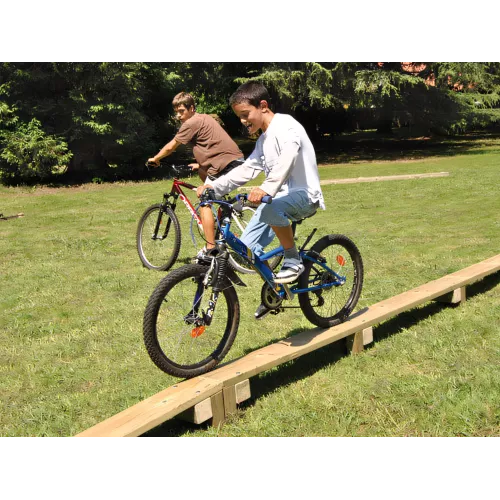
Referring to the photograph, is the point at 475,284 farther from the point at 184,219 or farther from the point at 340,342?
the point at 184,219

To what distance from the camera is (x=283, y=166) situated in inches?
169

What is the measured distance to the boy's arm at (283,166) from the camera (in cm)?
425

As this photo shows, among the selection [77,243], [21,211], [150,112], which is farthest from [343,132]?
[77,243]

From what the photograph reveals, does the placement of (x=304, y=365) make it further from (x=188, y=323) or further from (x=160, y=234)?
(x=160, y=234)

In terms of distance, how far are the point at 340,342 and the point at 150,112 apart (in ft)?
63.6

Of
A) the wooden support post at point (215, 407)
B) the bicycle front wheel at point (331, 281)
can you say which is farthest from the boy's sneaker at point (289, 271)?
the wooden support post at point (215, 407)

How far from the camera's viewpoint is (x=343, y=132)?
38.8 metres

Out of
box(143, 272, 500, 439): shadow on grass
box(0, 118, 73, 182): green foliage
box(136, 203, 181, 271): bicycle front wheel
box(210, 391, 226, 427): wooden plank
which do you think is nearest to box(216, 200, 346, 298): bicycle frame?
box(143, 272, 500, 439): shadow on grass

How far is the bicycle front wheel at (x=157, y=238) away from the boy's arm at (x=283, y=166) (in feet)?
12.0

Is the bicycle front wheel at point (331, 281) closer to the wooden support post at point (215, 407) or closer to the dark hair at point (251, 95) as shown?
the wooden support post at point (215, 407)

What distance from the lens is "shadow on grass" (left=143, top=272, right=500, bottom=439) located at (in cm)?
391

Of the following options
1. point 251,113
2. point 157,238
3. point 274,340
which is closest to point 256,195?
point 251,113

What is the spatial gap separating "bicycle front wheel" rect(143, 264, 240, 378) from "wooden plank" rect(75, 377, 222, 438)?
31cm

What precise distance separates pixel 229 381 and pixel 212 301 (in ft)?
2.16
